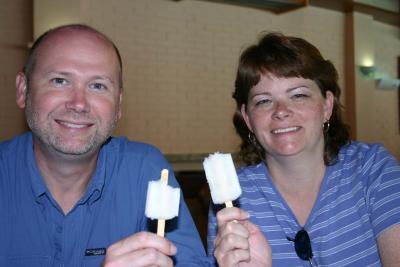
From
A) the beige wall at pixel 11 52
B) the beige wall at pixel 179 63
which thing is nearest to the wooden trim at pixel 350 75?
the beige wall at pixel 179 63

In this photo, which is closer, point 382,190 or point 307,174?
point 382,190

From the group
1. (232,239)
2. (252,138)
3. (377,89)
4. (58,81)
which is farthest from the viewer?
(377,89)

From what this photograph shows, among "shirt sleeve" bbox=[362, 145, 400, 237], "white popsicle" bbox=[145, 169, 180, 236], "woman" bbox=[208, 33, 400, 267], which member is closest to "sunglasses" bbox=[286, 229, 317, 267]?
"woman" bbox=[208, 33, 400, 267]

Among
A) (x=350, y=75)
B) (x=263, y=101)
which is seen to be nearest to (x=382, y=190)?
(x=263, y=101)

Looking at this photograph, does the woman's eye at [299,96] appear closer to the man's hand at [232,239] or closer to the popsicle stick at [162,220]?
the man's hand at [232,239]

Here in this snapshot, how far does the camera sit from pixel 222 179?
1.41 metres

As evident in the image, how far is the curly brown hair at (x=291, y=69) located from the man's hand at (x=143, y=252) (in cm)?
107

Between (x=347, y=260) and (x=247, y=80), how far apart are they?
0.92 metres

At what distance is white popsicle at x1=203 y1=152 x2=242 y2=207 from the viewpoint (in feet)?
4.58

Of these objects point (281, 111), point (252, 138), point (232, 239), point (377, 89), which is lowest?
point (232, 239)

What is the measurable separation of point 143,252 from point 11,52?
4.88 meters

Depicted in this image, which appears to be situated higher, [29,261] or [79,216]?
[79,216]

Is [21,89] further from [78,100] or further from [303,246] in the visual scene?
[303,246]

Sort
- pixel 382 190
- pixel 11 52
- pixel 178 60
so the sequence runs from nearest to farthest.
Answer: pixel 382 190, pixel 11 52, pixel 178 60
